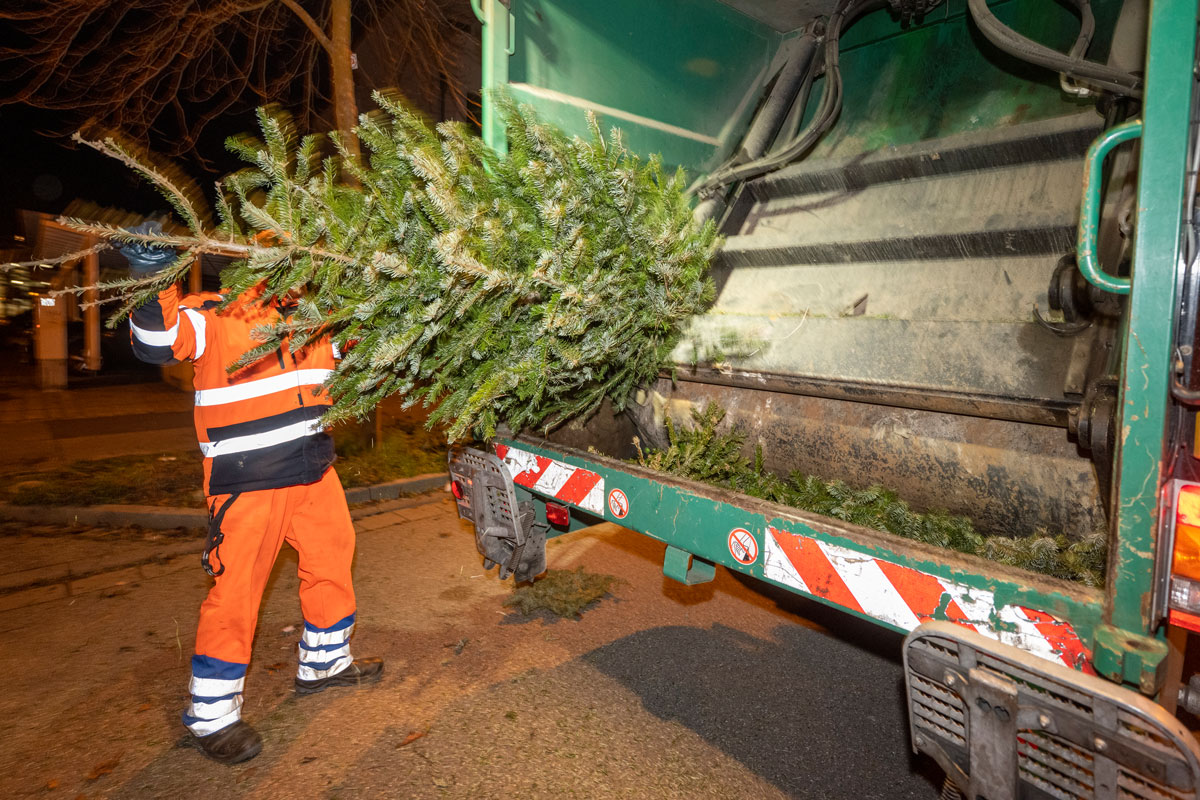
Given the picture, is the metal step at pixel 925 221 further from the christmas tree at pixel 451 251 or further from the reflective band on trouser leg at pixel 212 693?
the reflective band on trouser leg at pixel 212 693

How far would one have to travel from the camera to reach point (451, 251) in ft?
5.34

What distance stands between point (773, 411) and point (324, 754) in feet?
6.43

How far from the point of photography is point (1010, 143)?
2.50m

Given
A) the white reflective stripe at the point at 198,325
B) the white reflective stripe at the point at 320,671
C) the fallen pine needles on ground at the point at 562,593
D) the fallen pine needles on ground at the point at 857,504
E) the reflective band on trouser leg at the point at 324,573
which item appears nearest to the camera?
the fallen pine needles on ground at the point at 857,504

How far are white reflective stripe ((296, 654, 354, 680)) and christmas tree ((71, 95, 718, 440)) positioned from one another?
115 centimetres

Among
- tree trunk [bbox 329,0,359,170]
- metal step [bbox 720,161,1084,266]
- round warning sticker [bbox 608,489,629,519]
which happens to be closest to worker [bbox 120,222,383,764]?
round warning sticker [bbox 608,489,629,519]

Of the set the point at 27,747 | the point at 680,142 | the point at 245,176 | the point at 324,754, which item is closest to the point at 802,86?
the point at 680,142

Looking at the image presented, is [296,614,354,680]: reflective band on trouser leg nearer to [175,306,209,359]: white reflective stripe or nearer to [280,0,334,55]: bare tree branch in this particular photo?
[175,306,209,359]: white reflective stripe

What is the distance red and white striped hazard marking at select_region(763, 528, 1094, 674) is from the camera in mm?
1380

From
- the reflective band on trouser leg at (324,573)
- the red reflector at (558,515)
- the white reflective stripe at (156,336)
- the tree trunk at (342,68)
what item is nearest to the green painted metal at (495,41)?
the white reflective stripe at (156,336)

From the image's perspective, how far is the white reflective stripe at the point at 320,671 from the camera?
2.76 m

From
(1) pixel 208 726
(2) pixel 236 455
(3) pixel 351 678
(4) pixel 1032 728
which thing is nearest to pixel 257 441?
(2) pixel 236 455

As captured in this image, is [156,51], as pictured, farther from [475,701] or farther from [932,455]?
[932,455]

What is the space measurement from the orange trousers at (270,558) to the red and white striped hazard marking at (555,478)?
698 millimetres
